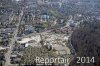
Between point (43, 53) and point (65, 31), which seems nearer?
point (43, 53)

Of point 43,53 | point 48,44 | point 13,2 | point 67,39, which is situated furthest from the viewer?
point 13,2

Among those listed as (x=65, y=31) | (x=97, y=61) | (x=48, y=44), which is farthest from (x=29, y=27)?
(x=97, y=61)

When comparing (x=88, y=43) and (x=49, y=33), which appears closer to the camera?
(x=88, y=43)

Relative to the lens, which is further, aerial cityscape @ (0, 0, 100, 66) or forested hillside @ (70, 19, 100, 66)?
aerial cityscape @ (0, 0, 100, 66)

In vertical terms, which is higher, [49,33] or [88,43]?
[88,43]

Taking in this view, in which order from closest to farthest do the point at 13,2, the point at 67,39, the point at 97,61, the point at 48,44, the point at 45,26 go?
the point at 97,61, the point at 48,44, the point at 67,39, the point at 45,26, the point at 13,2

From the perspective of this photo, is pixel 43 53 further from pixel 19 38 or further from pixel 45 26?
pixel 45 26

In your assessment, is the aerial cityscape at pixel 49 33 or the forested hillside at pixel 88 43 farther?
the aerial cityscape at pixel 49 33

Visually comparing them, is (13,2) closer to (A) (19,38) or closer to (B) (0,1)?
(B) (0,1)
